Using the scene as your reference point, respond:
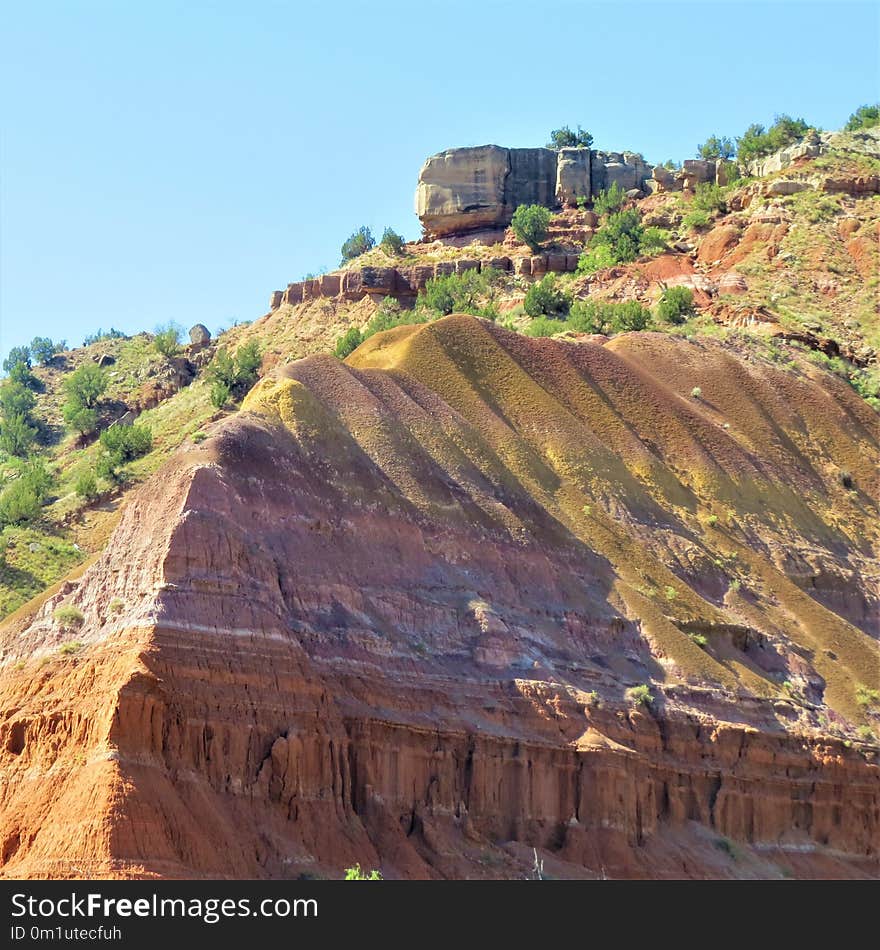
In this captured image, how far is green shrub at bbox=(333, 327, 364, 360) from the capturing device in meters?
83.2

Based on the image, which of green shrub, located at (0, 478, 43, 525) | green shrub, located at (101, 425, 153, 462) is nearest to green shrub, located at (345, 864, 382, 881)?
green shrub, located at (0, 478, 43, 525)

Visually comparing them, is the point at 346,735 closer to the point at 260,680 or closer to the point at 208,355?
the point at 260,680

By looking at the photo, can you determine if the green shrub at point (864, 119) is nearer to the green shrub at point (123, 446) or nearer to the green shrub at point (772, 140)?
the green shrub at point (772, 140)

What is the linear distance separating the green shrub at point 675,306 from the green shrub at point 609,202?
62.5 ft

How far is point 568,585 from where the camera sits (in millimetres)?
58125

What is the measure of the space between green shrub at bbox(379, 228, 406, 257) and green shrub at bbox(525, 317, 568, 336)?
23.9m

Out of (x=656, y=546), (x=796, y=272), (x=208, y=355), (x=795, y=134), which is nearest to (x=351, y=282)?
(x=208, y=355)

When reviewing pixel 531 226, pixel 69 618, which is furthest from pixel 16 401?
pixel 69 618

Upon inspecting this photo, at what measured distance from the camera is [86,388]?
9606cm

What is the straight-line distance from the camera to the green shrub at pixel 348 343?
273ft

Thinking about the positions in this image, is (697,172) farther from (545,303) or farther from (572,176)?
(545,303)

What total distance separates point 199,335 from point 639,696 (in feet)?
175

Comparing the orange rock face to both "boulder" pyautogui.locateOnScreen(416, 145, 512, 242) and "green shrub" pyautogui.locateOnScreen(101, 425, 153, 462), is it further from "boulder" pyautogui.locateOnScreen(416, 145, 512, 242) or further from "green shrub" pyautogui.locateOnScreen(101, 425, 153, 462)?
"boulder" pyautogui.locateOnScreen(416, 145, 512, 242)

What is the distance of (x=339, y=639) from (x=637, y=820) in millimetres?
10251
